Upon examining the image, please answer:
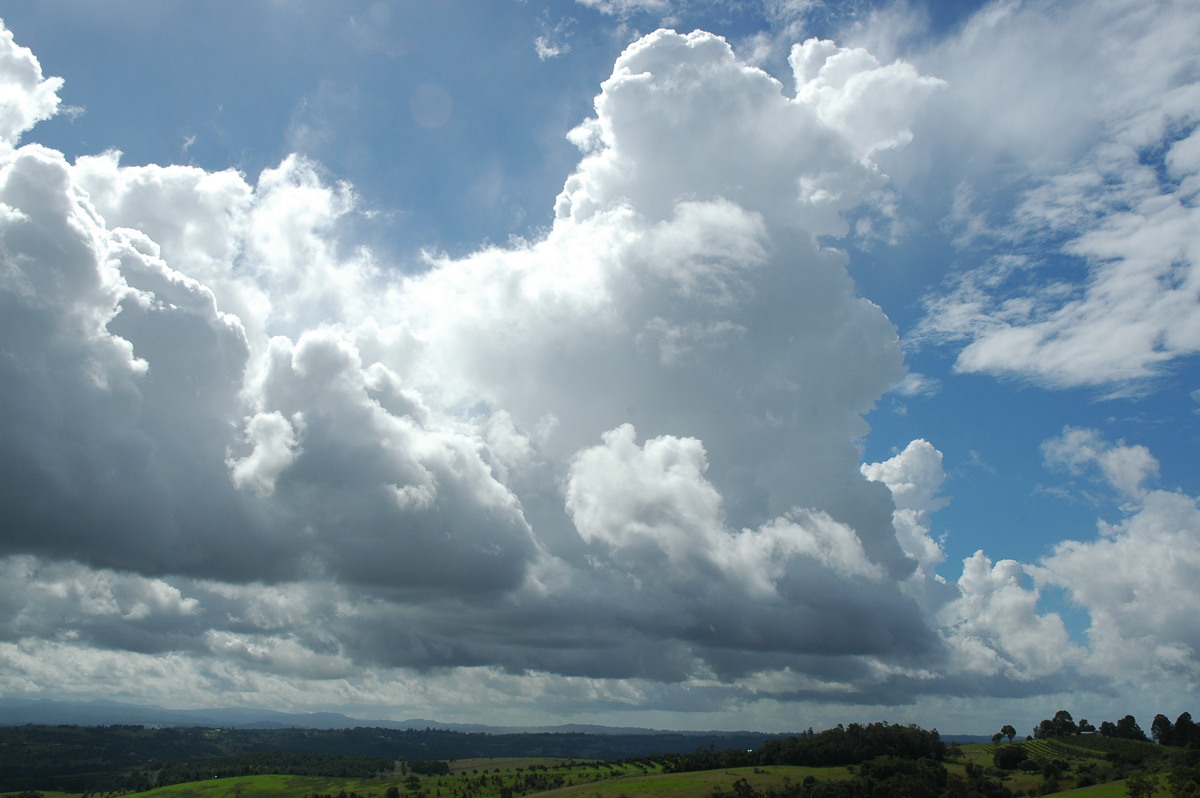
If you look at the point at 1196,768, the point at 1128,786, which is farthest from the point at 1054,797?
the point at 1196,768

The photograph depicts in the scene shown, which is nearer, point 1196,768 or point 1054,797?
point 1196,768

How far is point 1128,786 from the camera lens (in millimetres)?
186000

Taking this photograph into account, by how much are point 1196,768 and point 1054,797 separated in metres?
33.1

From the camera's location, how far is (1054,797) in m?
200

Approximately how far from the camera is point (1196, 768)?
18512 cm

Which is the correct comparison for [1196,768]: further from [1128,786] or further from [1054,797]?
[1054,797]

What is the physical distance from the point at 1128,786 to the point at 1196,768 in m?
16.7

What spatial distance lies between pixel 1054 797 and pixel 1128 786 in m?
19.7

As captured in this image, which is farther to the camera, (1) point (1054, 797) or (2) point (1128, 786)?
(1) point (1054, 797)
